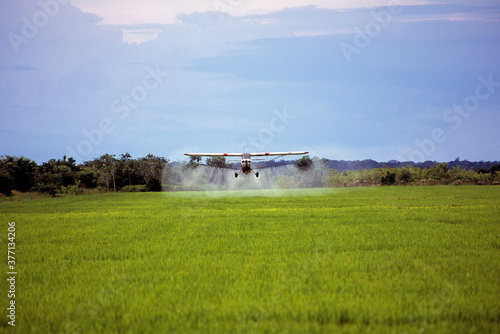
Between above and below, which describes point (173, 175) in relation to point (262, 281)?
above

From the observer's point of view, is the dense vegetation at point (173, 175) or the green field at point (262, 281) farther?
the dense vegetation at point (173, 175)

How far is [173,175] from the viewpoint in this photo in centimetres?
9356

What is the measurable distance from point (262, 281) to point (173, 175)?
281 ft

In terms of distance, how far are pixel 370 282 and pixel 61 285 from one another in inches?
315

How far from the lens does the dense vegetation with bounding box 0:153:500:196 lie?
74.6 m

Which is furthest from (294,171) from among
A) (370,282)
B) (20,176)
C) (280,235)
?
(370,282)

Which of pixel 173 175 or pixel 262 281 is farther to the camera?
pixel 173 175

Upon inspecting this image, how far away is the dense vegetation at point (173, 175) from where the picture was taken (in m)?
74.6

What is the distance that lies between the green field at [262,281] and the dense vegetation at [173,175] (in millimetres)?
58031

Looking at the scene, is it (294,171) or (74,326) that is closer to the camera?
(74,326)

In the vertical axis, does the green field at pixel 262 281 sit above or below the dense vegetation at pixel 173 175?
below

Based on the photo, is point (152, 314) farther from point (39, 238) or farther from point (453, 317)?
point (39, 238)

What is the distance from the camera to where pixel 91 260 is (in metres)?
13.3

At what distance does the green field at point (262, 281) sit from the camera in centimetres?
755
